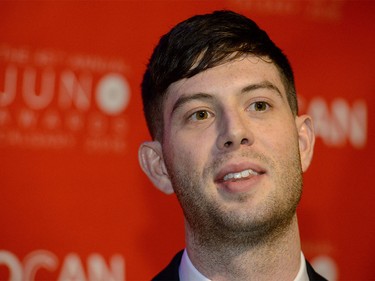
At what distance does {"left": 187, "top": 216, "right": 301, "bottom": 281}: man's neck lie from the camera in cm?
208

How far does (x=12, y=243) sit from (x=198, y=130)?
113 cm

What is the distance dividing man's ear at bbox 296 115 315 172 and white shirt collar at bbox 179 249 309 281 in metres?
0.38

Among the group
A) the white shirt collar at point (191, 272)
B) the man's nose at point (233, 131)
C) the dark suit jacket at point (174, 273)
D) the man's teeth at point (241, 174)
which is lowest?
the dark suit jacket at point (174, 273)

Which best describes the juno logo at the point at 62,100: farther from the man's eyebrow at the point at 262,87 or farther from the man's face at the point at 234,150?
the man's eyebrow at the point at 262,87

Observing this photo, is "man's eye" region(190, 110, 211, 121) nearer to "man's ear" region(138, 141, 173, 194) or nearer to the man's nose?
the man's nose

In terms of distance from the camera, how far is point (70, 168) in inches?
114

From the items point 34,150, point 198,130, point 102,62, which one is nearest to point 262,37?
point 198,130

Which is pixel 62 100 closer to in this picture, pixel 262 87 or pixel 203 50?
pixel 203 50

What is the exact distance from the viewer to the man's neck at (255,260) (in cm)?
208

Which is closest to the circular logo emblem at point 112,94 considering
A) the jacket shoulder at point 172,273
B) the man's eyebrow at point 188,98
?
the man's eyebrow at point 188,98

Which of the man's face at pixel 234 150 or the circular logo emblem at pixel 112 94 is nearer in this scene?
the man's face at pixel 234 150

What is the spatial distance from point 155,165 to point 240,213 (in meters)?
0.53

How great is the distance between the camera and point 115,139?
117 inches

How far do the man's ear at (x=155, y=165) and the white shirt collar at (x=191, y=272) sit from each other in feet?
0.86
